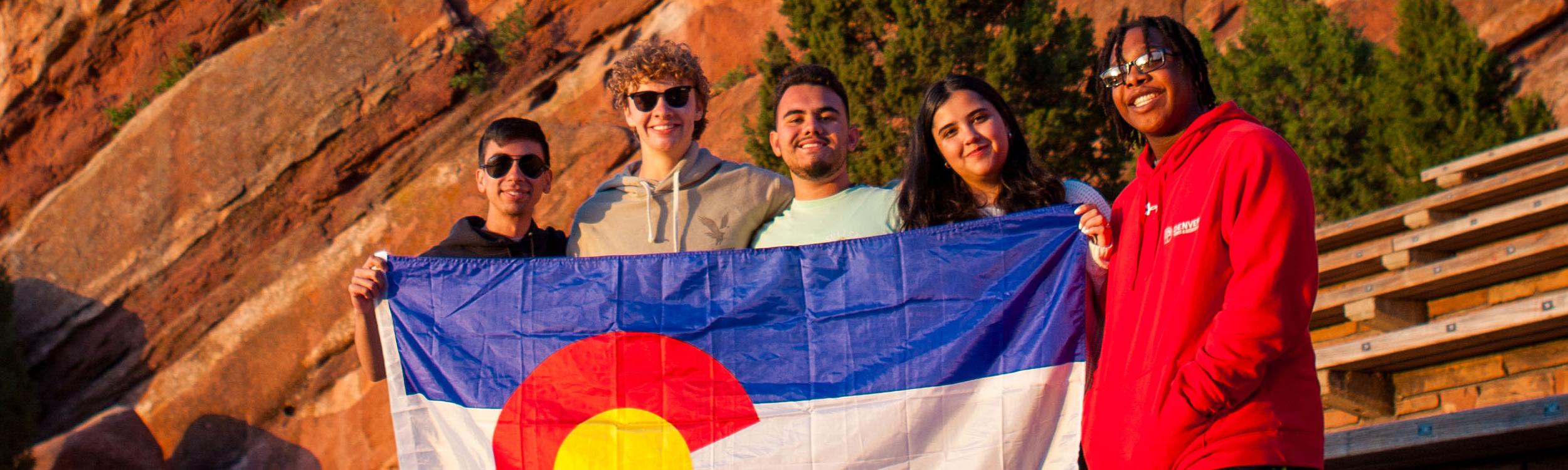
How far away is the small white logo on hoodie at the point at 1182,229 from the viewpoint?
2842 millimetres

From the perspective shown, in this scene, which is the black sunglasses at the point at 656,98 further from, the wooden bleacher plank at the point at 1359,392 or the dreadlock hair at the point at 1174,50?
the wooden bleacher plank at the point at 1359,392

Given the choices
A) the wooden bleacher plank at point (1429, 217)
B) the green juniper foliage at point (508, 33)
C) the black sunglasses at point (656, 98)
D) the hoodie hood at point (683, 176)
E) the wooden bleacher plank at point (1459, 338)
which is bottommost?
the wooden bleacher plank at point (1459, 338)

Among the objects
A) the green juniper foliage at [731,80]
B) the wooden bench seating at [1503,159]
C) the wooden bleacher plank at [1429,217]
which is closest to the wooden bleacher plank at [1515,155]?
the wooden bench seating at [1503,159]

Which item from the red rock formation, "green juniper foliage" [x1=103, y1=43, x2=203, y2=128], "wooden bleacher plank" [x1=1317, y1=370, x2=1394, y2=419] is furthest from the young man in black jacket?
"green juniper foliage" [x1=103, y1=43, x2=203, y2=128]

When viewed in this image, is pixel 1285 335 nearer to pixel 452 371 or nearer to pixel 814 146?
pixel 814 146

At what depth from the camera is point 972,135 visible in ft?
12.4

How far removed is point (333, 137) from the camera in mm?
17453

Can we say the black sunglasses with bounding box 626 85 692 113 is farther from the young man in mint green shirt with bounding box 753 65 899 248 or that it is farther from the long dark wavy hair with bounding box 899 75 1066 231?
the long dark wavy hair with bounding box 899 75 1066 231

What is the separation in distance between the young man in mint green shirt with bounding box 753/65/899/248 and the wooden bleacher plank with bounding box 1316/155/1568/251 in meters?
5.92

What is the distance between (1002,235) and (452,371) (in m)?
1.91

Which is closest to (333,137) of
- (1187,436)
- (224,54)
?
(224,54)

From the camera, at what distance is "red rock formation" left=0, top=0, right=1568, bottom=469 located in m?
15.3

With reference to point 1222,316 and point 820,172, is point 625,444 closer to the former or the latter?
point 820,172

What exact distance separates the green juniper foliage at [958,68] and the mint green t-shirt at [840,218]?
6996 mm
